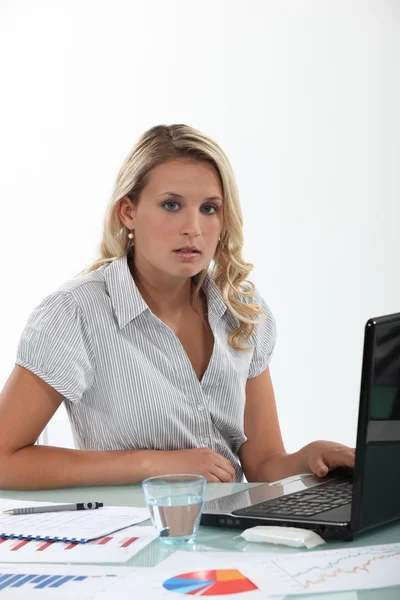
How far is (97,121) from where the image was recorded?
14.6 feet

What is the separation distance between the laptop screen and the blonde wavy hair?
3.14 ft

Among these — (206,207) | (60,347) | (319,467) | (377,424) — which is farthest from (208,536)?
(206,207)

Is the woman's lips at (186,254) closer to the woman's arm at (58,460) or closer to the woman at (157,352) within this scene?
the woman at (157,352)

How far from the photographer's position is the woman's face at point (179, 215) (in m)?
1.94

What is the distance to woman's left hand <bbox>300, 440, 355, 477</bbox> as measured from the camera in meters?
1.57

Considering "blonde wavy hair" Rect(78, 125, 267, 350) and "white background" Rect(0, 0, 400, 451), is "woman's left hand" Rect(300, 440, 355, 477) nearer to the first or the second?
"blonde wavy hair" Rect(78, 125, 267, 350)

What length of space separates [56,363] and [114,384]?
0.17 meters

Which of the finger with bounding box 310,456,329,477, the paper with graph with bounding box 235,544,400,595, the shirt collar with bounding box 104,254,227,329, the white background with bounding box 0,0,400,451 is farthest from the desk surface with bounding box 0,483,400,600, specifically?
the white background with bounding box 0,0,400,451

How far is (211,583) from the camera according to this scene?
0.96m

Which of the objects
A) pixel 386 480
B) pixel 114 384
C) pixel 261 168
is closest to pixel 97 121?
pixel 261 168

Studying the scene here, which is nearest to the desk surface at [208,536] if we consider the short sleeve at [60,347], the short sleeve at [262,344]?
the short sleeve at [60,347]

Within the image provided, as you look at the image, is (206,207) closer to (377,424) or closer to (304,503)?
(304,503)

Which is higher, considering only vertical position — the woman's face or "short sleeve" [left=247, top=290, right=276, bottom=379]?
the woman's face

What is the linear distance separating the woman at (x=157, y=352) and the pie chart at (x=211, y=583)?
2.15 feet
